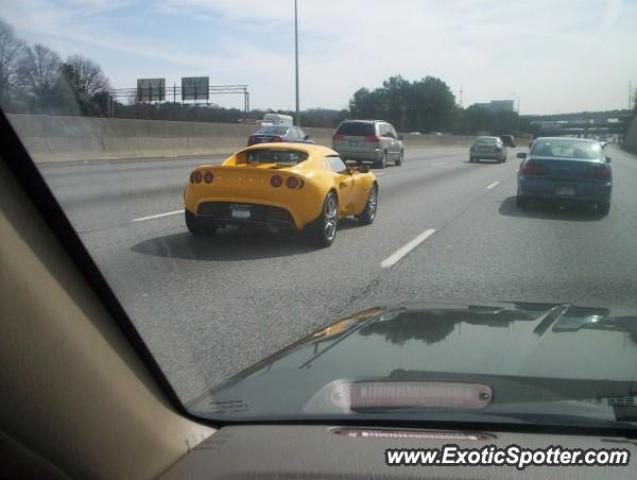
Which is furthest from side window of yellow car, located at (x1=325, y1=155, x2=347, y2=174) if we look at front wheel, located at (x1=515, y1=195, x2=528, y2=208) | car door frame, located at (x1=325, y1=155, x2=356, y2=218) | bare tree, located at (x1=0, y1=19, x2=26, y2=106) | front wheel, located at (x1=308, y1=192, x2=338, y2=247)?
bare tree, located at (x1=0, y1=19, x2=26, y2=106)

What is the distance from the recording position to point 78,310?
2.64 meters

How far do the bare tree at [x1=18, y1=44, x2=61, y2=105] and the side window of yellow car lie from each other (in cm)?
786

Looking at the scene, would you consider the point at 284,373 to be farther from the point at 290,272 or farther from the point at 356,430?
the point at 290,272

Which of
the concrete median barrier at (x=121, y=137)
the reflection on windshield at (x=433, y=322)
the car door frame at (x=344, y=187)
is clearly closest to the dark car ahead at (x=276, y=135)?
the concrete median barrier at (x=121, y=137)

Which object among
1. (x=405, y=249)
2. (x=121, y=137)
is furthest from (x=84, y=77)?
(x=121, y=137)

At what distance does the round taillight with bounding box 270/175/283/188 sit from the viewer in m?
9.72

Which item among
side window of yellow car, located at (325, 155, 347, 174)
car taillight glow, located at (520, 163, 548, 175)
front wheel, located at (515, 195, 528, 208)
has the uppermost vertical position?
side window of yellow car, located at (325, 155, 347, 174)

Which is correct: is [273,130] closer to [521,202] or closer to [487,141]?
[521,202]

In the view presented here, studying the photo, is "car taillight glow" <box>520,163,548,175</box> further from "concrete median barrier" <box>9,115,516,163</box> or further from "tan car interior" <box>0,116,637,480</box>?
"tan car interior" <box>0,116,637,480</box>

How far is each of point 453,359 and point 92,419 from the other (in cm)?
170

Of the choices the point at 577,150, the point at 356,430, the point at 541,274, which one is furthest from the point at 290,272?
the point at 577,150

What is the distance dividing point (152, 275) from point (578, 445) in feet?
18.2

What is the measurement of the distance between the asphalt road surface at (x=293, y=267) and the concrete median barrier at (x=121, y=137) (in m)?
0.20

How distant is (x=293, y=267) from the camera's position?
8695 millimetres
